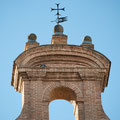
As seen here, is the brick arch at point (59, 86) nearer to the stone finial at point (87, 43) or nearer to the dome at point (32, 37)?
the stone finial at point (87, 43)

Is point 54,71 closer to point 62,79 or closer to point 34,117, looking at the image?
point 62,79

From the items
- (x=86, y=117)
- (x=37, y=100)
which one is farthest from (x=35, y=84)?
(x=86, y=117)

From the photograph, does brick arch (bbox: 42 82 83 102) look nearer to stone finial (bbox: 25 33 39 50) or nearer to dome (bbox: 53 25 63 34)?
stone finial (bbox: 25 33 39 50)

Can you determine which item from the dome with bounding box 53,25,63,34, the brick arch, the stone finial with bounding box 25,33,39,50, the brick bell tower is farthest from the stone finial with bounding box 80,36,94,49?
the brick arch

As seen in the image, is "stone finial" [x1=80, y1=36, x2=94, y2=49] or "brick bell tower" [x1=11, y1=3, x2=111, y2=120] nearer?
"brick bell tower" [x1=11, y1=3, x2=111, y2=120]

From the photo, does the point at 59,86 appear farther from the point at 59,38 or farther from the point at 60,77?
the point at 59,38

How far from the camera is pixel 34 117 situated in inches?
1651

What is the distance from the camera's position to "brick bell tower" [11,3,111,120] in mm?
42656

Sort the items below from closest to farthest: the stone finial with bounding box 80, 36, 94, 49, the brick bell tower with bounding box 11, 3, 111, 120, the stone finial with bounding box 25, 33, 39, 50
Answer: the brick bell tower with bounding box 11, 3, 111, 120 → the stone finial with bounding box 25, 33, 39, 50 → the stone finial with bounding box 80, 36, 94, 49

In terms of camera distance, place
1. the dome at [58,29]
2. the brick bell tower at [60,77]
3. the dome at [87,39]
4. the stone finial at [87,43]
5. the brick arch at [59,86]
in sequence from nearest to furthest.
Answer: the brick bell tower at [60,77] → the brick arch at [59,86] → the stone finial at [87,43] → the dome at [87,39] → the dome at [58,29]

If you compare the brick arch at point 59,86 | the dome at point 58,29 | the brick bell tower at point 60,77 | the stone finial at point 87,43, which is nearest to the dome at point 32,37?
the brick bell tower at point 60,77

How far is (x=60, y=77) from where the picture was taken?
43.9 meters

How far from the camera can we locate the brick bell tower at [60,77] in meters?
42.7

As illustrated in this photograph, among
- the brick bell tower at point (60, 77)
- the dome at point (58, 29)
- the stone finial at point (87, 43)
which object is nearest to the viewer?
the brick bell tower at point (60, 77)
